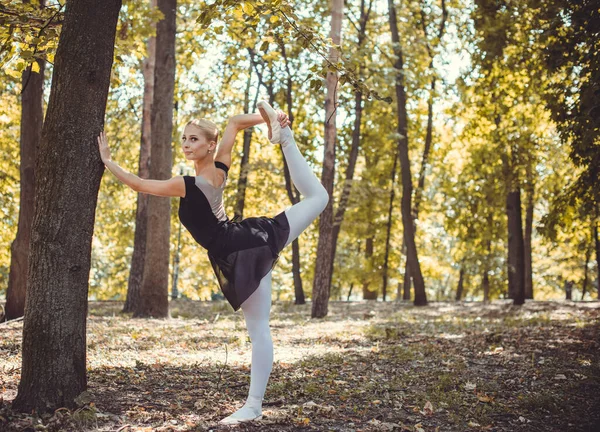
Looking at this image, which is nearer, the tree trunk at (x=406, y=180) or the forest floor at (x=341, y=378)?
the forest floor at (x=341, y=378)

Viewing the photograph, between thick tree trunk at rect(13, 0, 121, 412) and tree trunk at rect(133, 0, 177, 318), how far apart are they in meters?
8.17

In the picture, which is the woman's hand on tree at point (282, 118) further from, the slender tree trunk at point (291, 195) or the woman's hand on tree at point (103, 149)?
the slender tree trunk at point (291, 195)

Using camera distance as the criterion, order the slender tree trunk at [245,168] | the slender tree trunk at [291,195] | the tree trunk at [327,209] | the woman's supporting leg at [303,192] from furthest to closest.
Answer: the slender tree trunk at [245,168]
the slender tree trunk at [291,195]
the tree trunk at [327,209]
the woman's supporting leg at [303,192]

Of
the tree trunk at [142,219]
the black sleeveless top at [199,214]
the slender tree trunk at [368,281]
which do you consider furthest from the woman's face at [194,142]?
the slender tree trunk at [368,281]

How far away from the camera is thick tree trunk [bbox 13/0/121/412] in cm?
496

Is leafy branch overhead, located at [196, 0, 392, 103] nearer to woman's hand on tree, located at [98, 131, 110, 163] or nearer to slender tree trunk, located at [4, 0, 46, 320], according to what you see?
woman's hand on tree, located at [98, 131, 110, 163]

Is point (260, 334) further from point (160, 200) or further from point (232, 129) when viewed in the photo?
point (160, 200)

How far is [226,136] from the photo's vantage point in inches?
217

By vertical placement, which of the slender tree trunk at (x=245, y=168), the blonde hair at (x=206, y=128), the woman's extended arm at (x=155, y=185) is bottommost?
the woman's extended arm at (x=155, y=185)

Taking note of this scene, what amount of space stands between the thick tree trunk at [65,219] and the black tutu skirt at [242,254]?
113 cm

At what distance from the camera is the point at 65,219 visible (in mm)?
5004

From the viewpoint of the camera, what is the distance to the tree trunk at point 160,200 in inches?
527

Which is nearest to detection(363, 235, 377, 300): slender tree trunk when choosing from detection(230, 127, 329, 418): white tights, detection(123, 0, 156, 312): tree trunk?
detection(123, 0, 156, 312): tree trunk

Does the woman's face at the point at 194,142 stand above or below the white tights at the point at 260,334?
above
